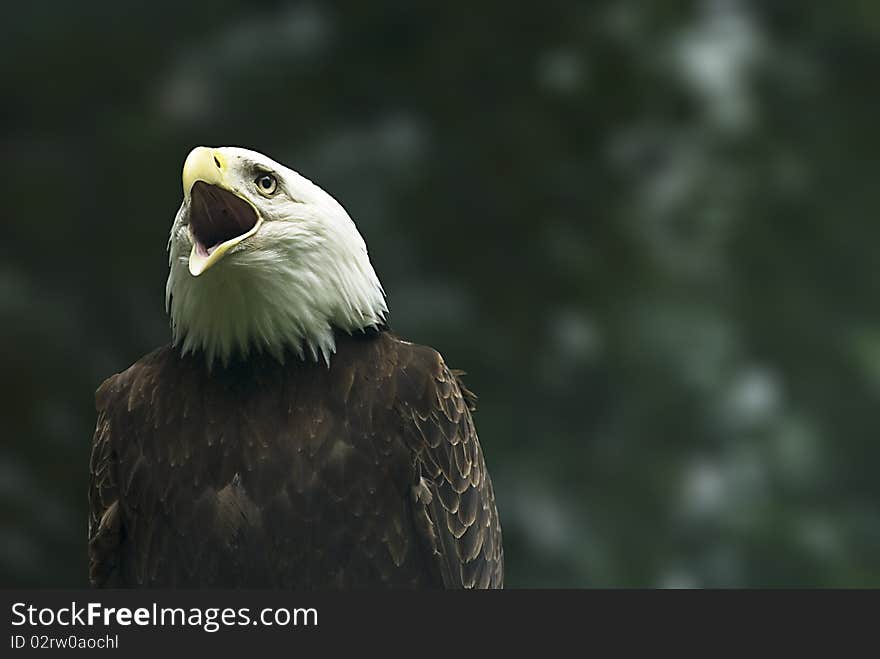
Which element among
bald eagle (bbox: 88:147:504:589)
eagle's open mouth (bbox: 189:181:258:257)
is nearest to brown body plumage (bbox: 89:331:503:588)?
bald eagle (bbox: 88:147:504:589)

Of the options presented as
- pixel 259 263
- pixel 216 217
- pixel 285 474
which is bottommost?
pixel 285 474

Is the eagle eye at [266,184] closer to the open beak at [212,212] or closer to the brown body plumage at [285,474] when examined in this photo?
the open beak at [212,212]

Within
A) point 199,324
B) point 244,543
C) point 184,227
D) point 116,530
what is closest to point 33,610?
point 116,530

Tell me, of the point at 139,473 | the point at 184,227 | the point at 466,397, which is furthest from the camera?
the point at 466,397

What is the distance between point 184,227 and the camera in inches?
103

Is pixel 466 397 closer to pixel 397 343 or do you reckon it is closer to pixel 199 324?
pixel 397 343

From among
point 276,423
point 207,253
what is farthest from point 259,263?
point 276,423

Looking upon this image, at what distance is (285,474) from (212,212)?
531mm

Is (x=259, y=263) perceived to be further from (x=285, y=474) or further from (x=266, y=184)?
(x=285, y=474)

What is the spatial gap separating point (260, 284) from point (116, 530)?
2.12 ft

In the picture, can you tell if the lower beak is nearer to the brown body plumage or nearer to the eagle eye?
the eagle eye

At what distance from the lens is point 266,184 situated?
2646mm

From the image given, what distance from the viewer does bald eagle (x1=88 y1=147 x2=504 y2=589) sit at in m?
2.65

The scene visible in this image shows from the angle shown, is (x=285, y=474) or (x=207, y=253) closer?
(x=207, y=253)
